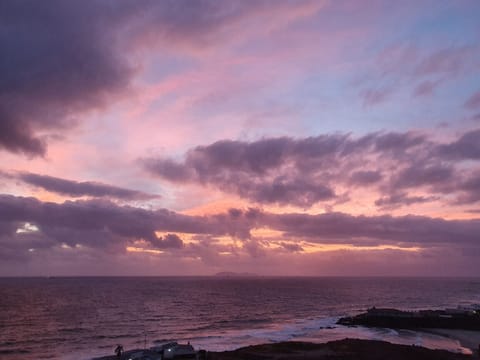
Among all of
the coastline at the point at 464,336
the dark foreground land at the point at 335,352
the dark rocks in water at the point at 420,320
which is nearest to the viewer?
the dark foreground land at the point at 335,352

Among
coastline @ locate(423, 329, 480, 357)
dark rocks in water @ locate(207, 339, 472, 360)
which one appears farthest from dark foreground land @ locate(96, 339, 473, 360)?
coastline @ locate(423, 329, 480, 357)

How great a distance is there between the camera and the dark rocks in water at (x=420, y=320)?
8962cm

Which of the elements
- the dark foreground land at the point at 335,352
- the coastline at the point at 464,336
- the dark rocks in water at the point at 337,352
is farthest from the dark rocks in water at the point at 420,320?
the dark foreground land at the point at 335,352

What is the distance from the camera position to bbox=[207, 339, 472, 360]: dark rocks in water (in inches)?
2089

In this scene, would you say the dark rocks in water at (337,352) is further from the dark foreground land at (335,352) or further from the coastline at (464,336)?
the coastline at (464,336)

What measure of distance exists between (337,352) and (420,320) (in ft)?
142

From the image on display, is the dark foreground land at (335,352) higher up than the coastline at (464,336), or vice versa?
the dark foreground land at (335,352)

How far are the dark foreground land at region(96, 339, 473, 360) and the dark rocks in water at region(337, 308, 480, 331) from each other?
31359 mm

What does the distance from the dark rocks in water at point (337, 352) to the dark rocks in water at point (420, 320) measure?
31.1 metres

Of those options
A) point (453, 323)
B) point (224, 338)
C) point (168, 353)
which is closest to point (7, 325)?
point (224, 338)

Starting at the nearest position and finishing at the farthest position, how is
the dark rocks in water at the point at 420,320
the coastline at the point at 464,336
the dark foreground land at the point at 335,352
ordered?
1. the dark foreground land at the point at 335,352
2. the coastline at the point at 464,336
3. the dark rocks in water at the point at 420,320

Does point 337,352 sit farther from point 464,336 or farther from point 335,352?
point 464,336

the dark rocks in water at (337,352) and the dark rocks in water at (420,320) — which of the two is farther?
the dark rocks in water at (420,320)

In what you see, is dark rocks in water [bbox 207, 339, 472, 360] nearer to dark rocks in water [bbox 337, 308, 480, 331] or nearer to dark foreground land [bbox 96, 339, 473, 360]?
dark foreground land [bbox 96, 339, 473, 360]
